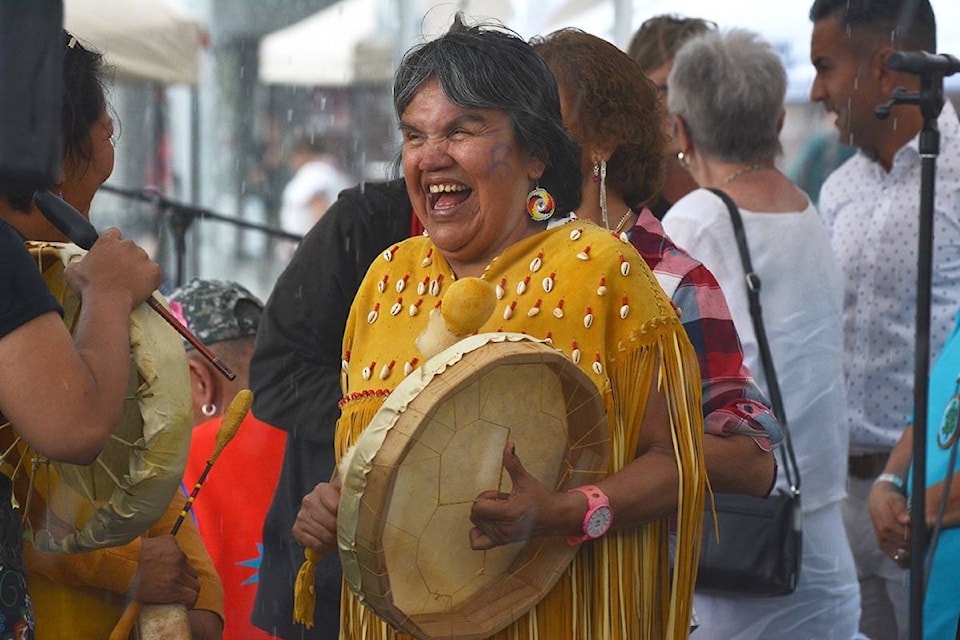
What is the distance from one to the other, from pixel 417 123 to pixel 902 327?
7.11 feet

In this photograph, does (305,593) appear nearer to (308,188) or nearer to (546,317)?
(546,317)

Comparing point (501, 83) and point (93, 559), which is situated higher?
point (501, 83)

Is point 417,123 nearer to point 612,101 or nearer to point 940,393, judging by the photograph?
point 612,101

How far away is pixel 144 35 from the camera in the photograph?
8.74m

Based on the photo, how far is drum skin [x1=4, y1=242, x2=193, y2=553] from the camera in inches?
89.5

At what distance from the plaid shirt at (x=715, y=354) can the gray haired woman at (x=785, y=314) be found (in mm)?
894

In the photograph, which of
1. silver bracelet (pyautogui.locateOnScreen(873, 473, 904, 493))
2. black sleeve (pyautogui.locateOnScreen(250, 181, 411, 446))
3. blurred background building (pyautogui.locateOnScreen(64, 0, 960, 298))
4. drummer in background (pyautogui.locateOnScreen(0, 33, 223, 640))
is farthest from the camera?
blurred background building (pyautogui.locateOnScreen(64, 0, 960, 298))

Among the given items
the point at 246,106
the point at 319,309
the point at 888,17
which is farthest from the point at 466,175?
the point at 246,106

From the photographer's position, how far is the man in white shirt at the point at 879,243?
4125 millimetres

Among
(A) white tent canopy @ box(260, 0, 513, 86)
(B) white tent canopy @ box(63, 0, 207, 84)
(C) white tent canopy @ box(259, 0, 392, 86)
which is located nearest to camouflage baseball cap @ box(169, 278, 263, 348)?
(B) white tent canopy @ box(63, 0, 207, 84)

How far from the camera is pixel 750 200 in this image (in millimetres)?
3734

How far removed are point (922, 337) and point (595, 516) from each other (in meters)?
1.14

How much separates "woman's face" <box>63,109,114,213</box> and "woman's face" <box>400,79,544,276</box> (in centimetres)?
55

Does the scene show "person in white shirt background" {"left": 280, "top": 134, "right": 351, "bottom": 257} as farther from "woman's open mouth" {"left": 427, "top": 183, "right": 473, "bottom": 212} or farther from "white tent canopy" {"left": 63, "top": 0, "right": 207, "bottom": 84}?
"woman's open mouth" {"left": 427, "top": 183, "right": 473, "bottom": 212}
